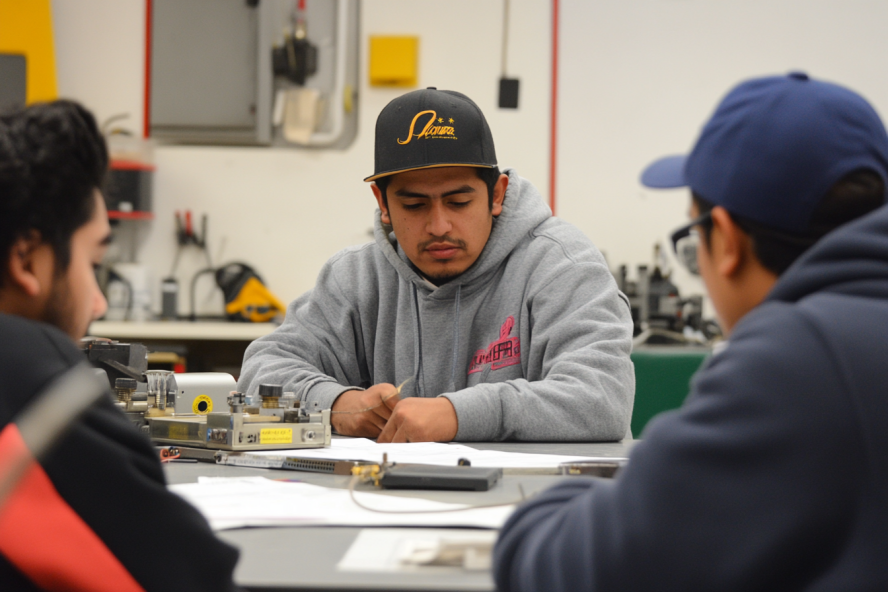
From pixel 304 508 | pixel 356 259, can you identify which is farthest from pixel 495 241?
pixel 304 508

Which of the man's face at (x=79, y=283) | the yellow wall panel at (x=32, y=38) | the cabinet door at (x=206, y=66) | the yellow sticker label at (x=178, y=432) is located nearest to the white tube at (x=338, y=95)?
the cabinet door at (x=206, y=66)

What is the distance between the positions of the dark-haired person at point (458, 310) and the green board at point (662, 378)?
74 cm

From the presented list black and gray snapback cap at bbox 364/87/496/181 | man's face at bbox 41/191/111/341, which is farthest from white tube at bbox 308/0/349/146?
man's face at bbox 41/191/111/341

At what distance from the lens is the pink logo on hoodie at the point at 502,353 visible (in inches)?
71.1

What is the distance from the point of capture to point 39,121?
733mm

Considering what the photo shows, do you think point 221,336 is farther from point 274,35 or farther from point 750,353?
point 750,353

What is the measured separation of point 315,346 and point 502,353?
0.43 m

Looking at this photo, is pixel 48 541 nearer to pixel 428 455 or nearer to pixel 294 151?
pixel 428 455

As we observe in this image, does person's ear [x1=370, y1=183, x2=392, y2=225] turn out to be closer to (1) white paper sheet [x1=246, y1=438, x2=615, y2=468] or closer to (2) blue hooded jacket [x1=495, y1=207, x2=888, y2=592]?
(1) white paper sheet [x1=246, y1=438, x2=615, y2=468]

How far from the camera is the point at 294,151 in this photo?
12.9ft

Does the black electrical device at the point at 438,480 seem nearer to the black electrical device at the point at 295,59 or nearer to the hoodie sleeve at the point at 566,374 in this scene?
the hoodie sleeve at the point at 566,374

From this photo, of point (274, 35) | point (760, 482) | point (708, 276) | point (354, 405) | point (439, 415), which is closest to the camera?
point (760, 482)

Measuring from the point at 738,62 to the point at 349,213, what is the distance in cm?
193

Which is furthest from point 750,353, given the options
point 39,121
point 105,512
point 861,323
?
point 39,121
